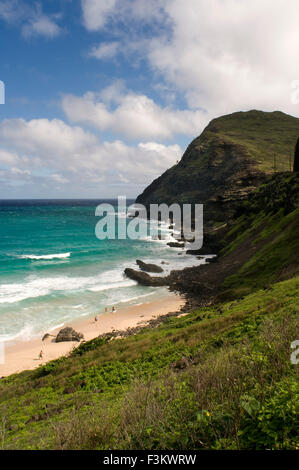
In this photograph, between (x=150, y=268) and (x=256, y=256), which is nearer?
(x=256, y=256)

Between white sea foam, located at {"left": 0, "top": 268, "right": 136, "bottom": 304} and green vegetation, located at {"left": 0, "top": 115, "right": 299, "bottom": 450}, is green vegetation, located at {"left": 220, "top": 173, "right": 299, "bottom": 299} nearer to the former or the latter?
green vegetation, located at {"left": 0, "top": 115, "right": 299, "bottom": 450}

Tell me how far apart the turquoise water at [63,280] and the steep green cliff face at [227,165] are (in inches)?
1592

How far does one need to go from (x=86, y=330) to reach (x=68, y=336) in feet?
8.93

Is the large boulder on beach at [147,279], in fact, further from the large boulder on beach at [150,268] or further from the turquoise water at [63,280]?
the large boulder on beach at [150,268]

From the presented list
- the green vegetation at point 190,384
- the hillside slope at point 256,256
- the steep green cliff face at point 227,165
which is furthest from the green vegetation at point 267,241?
the steep green cliff face at point 227,165

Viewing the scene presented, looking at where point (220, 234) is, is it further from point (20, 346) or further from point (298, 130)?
point (298, 130)

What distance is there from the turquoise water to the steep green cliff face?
40.4 m

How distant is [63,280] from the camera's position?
44250mm

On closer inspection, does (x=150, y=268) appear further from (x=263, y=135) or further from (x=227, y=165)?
(x=263, y=135)

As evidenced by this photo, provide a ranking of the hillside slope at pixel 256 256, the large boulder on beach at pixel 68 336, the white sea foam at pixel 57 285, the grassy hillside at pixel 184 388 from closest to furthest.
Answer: the grassy hillside at pixel 184 388 → the large boulder on beach at pixel 68 336 → the hillside slope at pixel 256 256 → the white sea foam at pixel 57 285

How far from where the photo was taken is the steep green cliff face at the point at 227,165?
97562mm

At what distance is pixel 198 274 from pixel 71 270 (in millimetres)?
24847

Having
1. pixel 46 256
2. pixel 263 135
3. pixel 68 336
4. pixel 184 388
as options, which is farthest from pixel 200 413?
pixel 263 135

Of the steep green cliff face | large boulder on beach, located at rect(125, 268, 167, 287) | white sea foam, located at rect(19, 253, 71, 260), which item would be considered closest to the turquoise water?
white sea foam, located at rect(19, 253, 71, 260)
